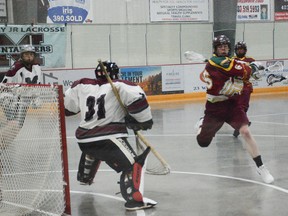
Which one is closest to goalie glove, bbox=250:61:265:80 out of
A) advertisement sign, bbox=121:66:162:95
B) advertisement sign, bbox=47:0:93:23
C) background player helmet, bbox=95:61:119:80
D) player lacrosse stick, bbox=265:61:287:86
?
player lacrosse stick, bbox=265:61:287:86

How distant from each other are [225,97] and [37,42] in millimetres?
7967

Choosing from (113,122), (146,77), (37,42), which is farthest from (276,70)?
(113,122)

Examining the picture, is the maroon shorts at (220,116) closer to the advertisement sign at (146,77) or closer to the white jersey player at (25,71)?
the white jersey player at (25,71)

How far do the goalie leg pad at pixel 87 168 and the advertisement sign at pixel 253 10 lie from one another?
14.6 m

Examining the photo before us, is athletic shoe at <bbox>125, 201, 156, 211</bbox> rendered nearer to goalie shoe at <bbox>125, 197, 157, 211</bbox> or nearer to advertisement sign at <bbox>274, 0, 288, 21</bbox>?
goalie shoe at <bbox>125, 197, 157, 211</bbox>

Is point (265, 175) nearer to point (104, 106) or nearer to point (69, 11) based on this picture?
point (104, 106)

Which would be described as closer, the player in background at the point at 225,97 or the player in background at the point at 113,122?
the player in background at the point at 113,122

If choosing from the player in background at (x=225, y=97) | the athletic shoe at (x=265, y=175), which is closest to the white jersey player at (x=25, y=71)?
the player in background at (x=225, y=97)

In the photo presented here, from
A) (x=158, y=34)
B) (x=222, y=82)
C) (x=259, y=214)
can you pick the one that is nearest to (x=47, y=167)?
(x=259, y=214)

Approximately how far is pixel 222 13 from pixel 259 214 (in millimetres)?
14232

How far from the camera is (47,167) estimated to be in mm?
4793

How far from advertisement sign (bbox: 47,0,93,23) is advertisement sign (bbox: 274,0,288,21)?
6754 mm

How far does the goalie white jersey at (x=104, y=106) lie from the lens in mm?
4820

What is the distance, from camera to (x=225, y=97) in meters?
6.43
